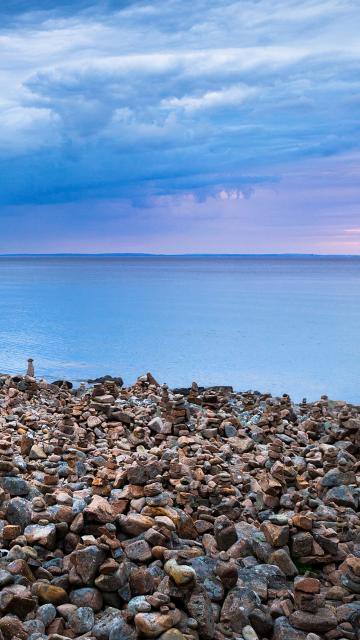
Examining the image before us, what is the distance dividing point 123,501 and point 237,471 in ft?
7.32

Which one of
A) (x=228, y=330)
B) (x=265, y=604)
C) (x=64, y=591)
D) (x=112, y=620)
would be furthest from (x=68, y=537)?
(x=228, y=330)

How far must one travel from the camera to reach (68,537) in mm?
5930

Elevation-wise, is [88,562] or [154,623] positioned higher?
[88,562]

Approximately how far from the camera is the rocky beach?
5217 millimetres

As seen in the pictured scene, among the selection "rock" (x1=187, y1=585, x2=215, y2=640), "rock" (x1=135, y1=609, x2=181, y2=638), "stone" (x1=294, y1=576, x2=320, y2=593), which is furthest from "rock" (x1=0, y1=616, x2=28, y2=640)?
"stone" (x1=294, y1=576, x2=320, y2=593)

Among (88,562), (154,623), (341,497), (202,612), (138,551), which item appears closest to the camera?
(154,623)

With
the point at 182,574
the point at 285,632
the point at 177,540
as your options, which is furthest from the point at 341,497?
the point at 182,574

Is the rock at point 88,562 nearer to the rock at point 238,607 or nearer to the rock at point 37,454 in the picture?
the rock at point 238,607

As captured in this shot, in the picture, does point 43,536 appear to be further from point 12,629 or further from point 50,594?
point 12,629

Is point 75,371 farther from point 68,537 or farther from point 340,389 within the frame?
point 68,537

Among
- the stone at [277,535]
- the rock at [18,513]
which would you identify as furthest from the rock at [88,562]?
the stone at [277,535]

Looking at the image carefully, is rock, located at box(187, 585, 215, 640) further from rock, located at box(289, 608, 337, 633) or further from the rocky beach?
rock, located at box(289, 608, 337, 633)

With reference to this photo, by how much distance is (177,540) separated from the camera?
20.5 feet

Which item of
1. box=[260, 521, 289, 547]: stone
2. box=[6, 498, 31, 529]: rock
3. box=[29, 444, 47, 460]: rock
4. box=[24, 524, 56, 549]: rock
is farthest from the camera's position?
A: box=[29, 444, 47, 460]: rock
